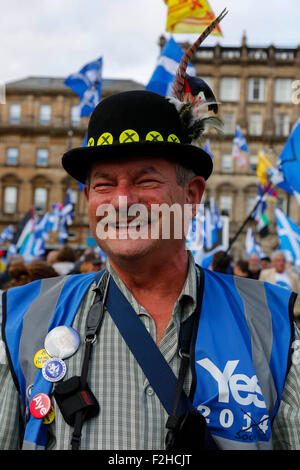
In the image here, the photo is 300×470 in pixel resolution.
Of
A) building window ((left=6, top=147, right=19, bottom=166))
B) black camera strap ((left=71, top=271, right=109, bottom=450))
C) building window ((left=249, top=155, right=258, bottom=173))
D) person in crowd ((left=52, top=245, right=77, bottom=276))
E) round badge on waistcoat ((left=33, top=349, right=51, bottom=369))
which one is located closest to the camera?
black camera strap ((left=71, top=271, right=109, bottom=450))

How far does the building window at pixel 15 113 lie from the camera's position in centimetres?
4531

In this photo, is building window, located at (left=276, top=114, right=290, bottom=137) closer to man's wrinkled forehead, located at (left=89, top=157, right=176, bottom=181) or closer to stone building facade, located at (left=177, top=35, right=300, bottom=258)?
stone building facade, located at (left=177, top=35, right=300, bottom=258)

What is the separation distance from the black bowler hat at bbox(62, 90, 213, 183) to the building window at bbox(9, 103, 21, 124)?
150 ft

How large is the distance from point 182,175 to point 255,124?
44.3 m

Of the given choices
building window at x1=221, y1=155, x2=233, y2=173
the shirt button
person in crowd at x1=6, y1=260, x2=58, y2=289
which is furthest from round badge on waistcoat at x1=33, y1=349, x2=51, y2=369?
building window at x1=221, y1=155, x2=233, y2=173

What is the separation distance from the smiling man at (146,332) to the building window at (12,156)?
44.7 meters

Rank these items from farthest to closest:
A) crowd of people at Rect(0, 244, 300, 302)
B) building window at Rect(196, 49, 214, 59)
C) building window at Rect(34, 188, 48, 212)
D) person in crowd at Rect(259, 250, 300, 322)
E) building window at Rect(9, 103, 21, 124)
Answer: building window at Rect(9, 103, 21, 124)
building window at Rect(34, 188, 48, 212)
building window at Rect(196, 49, 214, 59)
person in crowd at Rect(259, 250, 300, 322)
crowd of people at Rect(0, 244, 300, 302)

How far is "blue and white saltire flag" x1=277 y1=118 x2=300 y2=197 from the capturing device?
624 cm

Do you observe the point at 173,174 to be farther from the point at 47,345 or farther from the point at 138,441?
the point at 138,441

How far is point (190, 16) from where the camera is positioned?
546cm

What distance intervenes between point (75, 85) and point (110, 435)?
8.43 m

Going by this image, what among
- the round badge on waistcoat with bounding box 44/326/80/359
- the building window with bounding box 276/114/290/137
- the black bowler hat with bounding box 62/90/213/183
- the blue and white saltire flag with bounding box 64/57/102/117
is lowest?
the round badge on waistcoat with bounding box 44/326/80/359

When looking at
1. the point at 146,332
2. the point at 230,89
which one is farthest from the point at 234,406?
the point at 230,89

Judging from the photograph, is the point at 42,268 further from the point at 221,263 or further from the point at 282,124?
the point at 282,124
